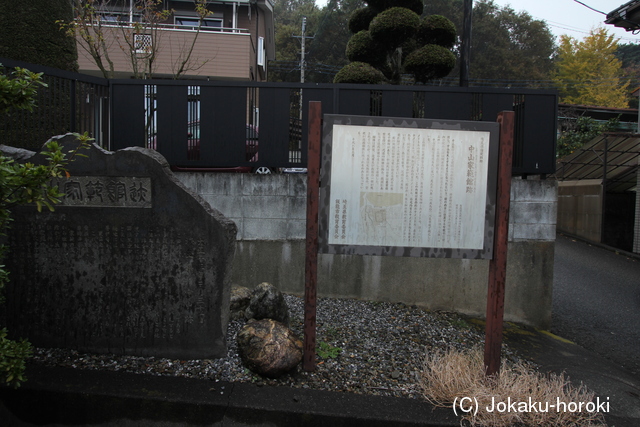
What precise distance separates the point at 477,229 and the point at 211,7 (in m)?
18.7

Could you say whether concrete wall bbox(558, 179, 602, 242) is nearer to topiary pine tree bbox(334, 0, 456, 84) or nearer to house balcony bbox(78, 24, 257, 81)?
topiary pine tree bbox(334, 0, 456, 84)

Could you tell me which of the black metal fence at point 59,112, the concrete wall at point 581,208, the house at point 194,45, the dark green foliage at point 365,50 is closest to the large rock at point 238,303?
the black metal fence at point 59,112

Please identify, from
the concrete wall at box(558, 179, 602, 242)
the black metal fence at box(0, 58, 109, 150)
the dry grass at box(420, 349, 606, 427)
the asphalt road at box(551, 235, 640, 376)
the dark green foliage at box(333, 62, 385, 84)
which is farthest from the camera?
the concrete wall at box(558, 179, 602, 242)

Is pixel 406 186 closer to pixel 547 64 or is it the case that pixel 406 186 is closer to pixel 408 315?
pixel 408 315

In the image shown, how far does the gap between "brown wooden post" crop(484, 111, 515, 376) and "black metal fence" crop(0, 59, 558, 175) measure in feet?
9.76

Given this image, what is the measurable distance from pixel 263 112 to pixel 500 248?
407 cm

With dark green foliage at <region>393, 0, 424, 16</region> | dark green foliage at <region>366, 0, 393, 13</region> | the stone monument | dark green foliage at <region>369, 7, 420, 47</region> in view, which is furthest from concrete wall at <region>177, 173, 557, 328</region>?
dark green foliage at <region>366, 0, 393, 13</region>

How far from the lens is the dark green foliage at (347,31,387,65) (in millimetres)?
9223

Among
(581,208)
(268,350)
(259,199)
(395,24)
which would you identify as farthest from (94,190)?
(581,208)

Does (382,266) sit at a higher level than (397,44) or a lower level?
lower

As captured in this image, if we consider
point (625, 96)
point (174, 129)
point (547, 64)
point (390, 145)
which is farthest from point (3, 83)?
point (547, 64)

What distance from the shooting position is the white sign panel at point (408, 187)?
365cm

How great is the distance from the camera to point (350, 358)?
4031 mm

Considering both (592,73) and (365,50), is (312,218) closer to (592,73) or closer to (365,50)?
(365,50)
